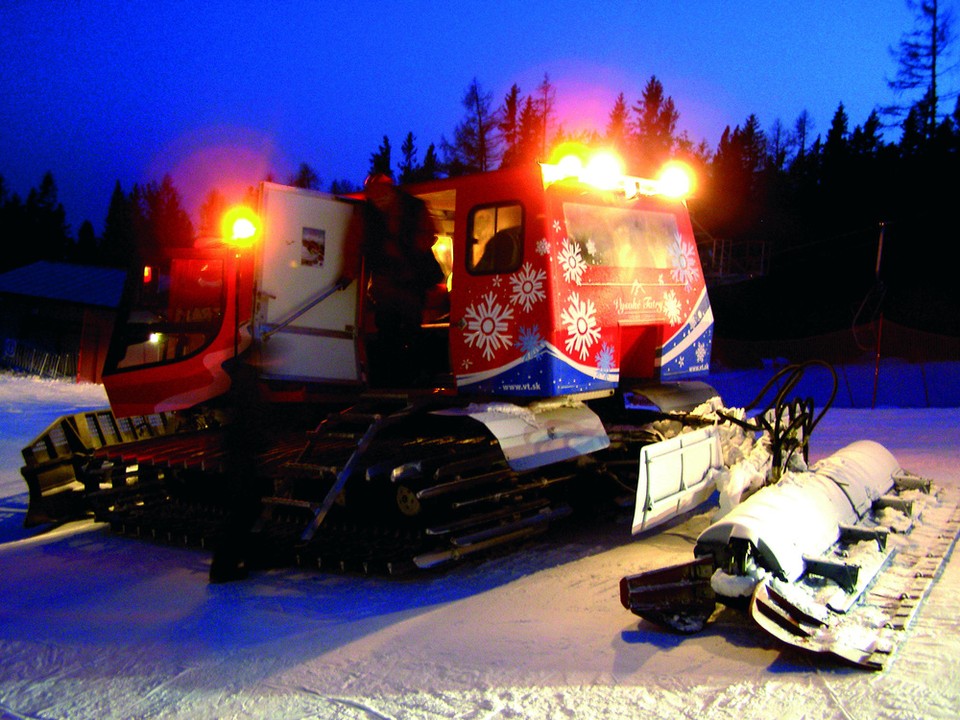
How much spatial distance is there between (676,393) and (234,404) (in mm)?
4100

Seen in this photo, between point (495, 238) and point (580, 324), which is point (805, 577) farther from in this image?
point (495, 238)

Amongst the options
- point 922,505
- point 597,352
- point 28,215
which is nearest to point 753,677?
point 597,352

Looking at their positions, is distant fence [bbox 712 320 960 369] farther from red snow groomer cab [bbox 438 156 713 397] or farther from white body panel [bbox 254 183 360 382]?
white body panel [bbox 254 183 360 382]

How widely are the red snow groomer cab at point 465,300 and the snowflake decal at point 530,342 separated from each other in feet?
0.04

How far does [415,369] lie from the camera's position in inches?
300

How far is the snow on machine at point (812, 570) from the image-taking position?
14.0ft

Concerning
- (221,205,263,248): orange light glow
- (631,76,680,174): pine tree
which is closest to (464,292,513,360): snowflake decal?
(221,205,263,248): orange light glow

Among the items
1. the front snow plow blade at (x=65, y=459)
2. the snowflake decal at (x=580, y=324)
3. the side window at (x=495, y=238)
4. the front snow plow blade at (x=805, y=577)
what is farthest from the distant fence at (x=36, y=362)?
the front snow plow blade at (x=805, y=577)

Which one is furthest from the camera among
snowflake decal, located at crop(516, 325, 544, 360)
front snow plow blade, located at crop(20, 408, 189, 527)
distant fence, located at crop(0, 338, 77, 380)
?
distant fence, located at crop(0, 338, 77, 380)

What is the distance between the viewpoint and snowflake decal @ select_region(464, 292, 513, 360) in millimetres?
6586

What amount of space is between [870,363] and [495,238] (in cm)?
2360

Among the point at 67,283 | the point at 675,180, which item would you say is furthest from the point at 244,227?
the point at 67,283

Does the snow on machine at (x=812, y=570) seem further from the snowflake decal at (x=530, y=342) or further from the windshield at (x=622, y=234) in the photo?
the windshield at (x=622, y=234)

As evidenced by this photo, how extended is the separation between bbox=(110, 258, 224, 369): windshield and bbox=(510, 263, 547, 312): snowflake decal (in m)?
2.47
